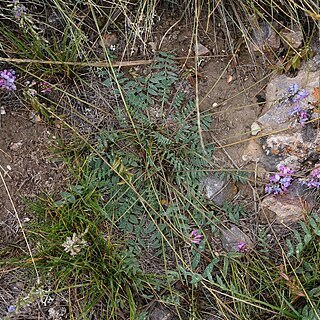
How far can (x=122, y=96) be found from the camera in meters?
2.12

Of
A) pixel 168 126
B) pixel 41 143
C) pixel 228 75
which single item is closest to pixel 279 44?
pixel 228 75

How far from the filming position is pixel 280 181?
2201 mm

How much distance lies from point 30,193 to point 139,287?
652 mm

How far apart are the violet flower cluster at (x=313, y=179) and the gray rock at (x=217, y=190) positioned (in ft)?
1.11

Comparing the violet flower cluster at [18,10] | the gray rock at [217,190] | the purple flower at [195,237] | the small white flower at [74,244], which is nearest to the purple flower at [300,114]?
the gray rock at [217,190]

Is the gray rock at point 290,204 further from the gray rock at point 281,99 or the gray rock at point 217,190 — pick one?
the gray rock at point 281,99

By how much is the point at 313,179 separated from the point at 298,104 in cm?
34

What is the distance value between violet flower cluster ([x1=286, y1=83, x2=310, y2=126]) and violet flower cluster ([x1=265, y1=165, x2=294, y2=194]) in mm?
221

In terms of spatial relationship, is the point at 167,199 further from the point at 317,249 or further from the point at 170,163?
the point at 317,249

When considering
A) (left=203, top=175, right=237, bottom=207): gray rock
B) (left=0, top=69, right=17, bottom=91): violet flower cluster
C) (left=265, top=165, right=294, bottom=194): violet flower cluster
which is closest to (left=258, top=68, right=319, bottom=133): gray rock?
(left=265, top=165, right=294, bottom=194): violet flower cluster

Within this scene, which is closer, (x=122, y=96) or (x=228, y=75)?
(x=122, y=96)

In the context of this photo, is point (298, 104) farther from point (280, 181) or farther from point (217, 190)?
point (217, 190)

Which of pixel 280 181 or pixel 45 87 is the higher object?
pixel 45 87

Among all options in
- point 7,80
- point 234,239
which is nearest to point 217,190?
point 234,239
